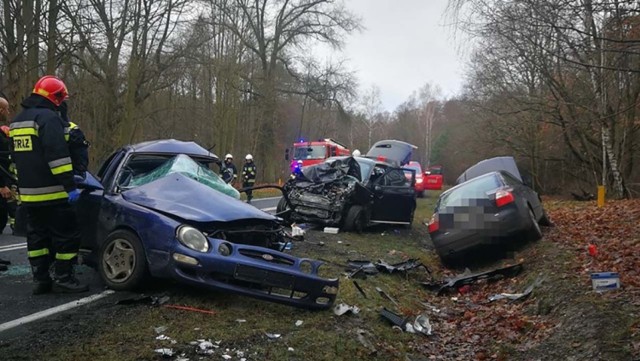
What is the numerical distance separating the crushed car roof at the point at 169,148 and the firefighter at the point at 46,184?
114cm

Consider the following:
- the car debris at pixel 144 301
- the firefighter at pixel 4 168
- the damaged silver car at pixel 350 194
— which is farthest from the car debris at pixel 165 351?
the damaged silver car at pixel 350 194

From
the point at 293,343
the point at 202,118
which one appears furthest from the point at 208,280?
the point at 202,118

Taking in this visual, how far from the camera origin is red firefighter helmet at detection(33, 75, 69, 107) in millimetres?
4527

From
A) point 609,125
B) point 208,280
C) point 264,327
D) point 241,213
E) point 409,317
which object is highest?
point 609,125

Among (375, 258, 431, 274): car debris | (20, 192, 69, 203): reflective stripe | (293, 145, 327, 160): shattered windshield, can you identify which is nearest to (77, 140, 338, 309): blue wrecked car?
(20, 192, 69, 203): reflective stripe

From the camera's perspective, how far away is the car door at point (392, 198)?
10891mm

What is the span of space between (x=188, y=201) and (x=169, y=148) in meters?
1.44

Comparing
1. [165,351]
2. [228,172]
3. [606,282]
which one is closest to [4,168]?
[228,172]

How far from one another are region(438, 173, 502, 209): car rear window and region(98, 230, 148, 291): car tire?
16.8 feet

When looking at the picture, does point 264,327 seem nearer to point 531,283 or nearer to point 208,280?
point 208,280

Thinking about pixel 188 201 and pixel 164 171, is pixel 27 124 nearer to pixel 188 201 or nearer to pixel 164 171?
pixel 164 171

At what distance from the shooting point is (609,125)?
16.8 m

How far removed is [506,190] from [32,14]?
13.7 meters

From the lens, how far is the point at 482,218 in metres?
7.52
